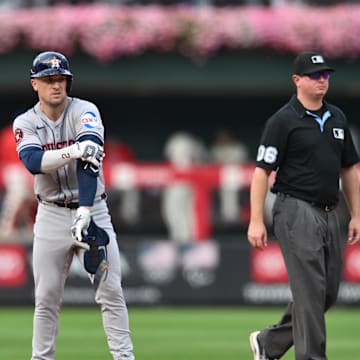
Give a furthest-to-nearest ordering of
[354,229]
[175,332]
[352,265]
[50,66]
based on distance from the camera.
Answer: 1. [352,265]
2. [175,332]
3. [354,229]
4. [50,66]

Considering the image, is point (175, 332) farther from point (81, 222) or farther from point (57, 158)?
point (57, 158)

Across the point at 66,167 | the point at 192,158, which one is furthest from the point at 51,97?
the point at 192,158

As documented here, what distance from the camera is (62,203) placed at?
9023 millimetres

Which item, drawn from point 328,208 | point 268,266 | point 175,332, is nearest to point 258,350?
point 328,208

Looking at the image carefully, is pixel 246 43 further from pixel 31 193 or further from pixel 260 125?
pixel 31 193

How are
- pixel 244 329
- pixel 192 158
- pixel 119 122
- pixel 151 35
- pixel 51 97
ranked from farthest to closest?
pixel 119 122
pixel 151 35
pixel 192 158
pixel 244 329
pixel 51 97

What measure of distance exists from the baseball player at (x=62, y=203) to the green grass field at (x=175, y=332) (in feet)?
7.09

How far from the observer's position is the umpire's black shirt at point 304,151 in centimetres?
909

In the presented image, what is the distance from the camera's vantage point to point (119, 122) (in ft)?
87.2

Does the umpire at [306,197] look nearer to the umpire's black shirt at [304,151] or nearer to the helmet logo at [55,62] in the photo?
the umpire's black shirt at [304,151]

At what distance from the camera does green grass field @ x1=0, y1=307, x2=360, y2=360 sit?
37.5 feet


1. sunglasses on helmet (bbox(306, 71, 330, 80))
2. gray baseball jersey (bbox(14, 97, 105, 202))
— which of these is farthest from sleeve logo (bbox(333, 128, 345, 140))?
gray baseball jersey (bbox(14, 97, 105, 202))

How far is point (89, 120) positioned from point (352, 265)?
841cm

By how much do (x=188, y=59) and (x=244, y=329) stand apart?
10386 millimetres
